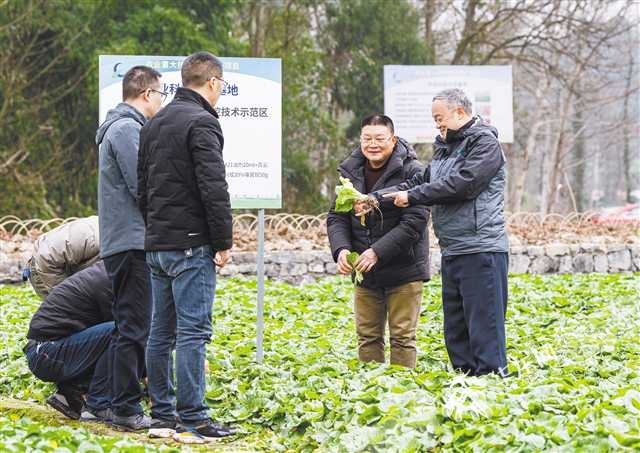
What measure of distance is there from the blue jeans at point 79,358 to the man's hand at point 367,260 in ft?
5.11

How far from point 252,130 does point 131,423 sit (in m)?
2.36

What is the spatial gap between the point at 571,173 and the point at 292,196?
30594 mm

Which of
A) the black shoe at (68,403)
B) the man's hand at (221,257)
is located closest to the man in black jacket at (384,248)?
the man's hand at (221,257)

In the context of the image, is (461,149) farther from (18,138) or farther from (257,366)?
(18,138)

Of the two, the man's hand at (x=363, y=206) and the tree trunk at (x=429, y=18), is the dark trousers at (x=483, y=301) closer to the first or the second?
the man's hand at (x=363, y=206)

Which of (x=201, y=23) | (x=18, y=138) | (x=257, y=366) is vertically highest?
(x=201, y=23)

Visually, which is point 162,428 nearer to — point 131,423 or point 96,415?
point 131,423

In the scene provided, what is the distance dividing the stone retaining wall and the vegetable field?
265cm

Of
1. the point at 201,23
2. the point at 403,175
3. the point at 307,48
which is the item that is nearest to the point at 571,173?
the point at 307,48

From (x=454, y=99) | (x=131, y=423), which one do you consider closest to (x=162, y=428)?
(x=131, y=423)

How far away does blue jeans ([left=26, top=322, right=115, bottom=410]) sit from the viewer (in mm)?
5828

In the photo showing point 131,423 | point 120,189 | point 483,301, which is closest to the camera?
point 131,423

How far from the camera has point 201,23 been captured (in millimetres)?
18062

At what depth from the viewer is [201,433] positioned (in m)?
5.27
